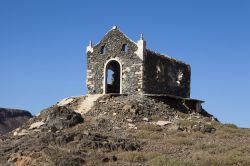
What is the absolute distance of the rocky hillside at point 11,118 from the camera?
66.2 meters

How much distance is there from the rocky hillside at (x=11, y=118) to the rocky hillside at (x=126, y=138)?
35245mm

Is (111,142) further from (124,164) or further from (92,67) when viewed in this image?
(92,67)

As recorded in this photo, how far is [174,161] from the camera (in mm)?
16875

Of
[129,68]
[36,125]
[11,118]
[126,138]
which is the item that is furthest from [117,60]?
[11,118]

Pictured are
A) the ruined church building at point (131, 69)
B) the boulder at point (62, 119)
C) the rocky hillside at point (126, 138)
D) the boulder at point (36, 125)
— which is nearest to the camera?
the rocky hillside at point (126, 138)

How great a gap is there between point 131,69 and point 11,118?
3963 cm

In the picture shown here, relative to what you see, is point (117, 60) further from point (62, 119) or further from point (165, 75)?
point (62, 119)

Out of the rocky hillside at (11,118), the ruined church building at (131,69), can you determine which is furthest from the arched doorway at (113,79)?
the rocky hillside at (11,118)

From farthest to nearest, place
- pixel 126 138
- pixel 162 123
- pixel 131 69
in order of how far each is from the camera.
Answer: pixel 131 69 → pixel 162 123 → pixel 126 138

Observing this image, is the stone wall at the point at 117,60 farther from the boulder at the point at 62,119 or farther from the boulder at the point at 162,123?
the boulder at the point at 62,119

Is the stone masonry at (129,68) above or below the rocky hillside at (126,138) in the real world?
above

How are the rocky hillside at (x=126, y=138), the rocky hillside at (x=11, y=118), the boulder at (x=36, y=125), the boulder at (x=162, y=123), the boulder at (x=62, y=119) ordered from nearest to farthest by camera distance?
the rocky hillside at (x=126, y=138) < the boulder at (x=62, y=119) < the boulder at (x=162, y=123) < the boulder at (x=36, y=125) < the rocky hillside at (x=11, y=118)

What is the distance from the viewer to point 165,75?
35.8m

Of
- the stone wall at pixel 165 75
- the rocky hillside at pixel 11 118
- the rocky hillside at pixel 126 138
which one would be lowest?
the rocky hillside at pixel 126 138
